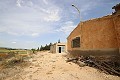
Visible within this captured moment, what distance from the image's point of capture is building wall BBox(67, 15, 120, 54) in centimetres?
1259

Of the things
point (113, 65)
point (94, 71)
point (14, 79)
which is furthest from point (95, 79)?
point (14, 79)

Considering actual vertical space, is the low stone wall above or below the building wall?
below

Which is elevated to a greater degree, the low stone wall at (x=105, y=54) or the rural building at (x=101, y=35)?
the rural building at (x=101, y=35)

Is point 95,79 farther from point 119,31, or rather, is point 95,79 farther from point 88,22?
point 88,22

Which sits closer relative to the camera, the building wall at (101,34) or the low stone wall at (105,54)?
the low stone wall at (105,54)

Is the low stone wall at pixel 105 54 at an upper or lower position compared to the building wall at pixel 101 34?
lower

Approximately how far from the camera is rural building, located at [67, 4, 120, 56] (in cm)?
1256

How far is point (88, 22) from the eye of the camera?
1655 cm

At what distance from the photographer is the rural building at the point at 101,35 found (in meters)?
12.6

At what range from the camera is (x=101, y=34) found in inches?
558

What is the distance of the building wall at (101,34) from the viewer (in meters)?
12.6

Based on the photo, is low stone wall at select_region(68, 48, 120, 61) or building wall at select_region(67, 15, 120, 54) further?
building wall at select_region(67, 15, 120, 54)

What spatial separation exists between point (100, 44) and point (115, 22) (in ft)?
9.23

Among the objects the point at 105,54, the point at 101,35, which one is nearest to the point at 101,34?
the point at 101,35
